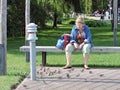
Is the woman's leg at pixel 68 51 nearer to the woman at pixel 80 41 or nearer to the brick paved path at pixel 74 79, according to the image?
the woman at pixel 80 41

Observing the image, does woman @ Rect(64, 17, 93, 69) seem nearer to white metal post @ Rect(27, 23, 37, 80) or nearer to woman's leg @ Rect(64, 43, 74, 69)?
woman's leg @ Rect(64, 43, 74, 69)

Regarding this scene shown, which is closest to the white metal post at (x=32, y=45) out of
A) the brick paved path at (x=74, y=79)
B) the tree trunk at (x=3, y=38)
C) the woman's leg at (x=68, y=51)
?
the brick paved path at (x=74, y=79)

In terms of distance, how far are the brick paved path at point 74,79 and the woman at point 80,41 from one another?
380 millimetres

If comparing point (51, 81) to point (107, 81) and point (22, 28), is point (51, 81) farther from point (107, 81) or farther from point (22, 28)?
point (22, 28)

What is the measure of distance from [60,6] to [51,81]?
19.7 m

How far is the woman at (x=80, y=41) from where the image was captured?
34.6 ft

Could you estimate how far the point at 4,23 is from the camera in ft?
31.3

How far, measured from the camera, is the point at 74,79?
9070 mm

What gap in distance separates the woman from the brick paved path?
38cm

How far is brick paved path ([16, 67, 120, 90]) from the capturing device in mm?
8164

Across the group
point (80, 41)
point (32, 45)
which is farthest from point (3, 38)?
point (80, 41)

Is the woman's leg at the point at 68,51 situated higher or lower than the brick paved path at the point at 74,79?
higher

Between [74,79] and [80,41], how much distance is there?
6.71 ft

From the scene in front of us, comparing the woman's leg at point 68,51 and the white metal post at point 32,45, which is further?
the woman's leg at point 68,51
